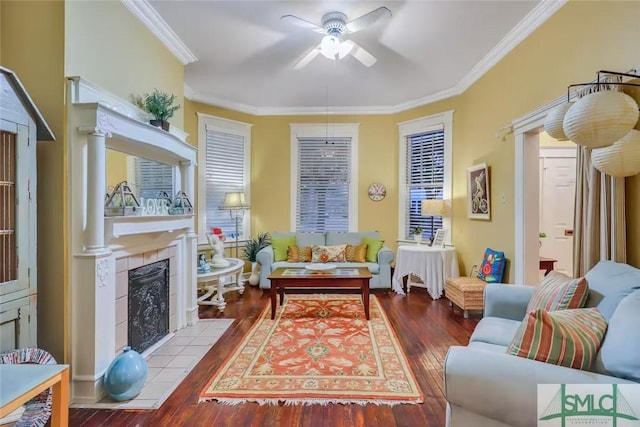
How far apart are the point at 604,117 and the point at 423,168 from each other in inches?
151

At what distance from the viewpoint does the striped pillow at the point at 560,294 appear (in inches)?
71.9

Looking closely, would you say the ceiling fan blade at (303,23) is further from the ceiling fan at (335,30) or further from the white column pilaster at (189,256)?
the white column pilaster at (189,256)

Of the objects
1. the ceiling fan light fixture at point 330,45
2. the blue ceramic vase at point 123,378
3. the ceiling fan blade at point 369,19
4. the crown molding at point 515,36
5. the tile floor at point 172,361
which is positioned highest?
the crown molding at point 515,36

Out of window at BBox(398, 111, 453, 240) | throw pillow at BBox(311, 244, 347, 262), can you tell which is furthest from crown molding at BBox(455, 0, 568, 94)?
throw pillow at BBox(311, 244, 347, 262)

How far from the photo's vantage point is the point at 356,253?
16.6ft

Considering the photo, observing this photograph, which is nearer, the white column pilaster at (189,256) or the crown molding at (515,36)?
the crown molding at (515,36)

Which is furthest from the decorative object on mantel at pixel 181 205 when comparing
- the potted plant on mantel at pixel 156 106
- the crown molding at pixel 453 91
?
the crown molding at pixel 453 91

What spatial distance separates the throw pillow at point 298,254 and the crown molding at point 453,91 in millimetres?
2517

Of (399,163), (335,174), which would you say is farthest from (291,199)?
(399,163)

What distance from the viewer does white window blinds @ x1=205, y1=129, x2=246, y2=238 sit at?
5.27 m

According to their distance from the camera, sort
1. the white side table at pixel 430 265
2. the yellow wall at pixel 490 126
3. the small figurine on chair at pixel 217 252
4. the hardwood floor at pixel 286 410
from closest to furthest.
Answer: the hardwood floor at pixel 286 410 → the yellow wall at pixel 490 126 → the small figurine on chair at pixel 217 252 → the white side table at pixel 430 265

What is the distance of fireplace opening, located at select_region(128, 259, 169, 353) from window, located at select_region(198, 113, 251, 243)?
200cm

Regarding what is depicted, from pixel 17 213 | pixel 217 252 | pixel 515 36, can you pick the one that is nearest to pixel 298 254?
pixel 217 252

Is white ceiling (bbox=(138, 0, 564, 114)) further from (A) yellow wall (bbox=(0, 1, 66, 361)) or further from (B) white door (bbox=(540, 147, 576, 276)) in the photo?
(B) white door (bbox=(540, 147, 576, 276))
